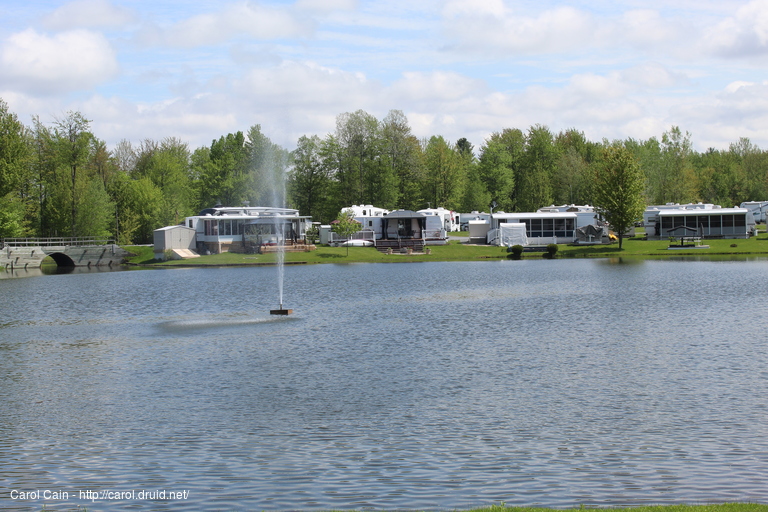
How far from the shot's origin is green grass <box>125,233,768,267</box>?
80688 millimetres

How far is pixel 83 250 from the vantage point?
91562mm

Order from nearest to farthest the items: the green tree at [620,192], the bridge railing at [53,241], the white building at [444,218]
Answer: the green tree at [620,192] < the bridge railing at [53,241] < the white building at [444,218]

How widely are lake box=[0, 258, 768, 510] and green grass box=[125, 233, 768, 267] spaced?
40.8 meters

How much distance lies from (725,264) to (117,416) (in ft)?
201

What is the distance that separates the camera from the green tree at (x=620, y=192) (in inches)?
3327

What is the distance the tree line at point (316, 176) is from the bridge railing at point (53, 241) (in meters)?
1.22

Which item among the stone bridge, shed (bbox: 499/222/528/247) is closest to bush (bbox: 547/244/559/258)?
shed (bbox: 499/222/528/247)

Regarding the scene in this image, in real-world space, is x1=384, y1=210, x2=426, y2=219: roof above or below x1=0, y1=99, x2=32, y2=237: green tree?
below

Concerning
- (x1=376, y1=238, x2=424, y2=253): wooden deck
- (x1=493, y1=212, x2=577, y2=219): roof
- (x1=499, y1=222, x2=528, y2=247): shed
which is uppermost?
(x1=493, y1=212, x2=577, y2=219): roof

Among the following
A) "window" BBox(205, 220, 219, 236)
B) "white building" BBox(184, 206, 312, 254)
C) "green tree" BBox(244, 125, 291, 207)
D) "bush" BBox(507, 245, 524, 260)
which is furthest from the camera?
"green tree" BBox(244, 125, 291, 207)

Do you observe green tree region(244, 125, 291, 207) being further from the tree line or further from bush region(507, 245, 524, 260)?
bush region(507, 245, 524, 260)

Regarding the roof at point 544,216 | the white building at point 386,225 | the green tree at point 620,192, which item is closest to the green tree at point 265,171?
the white building at point 386,225

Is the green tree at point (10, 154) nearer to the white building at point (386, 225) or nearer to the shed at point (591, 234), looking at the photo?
the white building at point (386, 225)

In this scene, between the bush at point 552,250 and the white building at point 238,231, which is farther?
the white building at point 238,231
